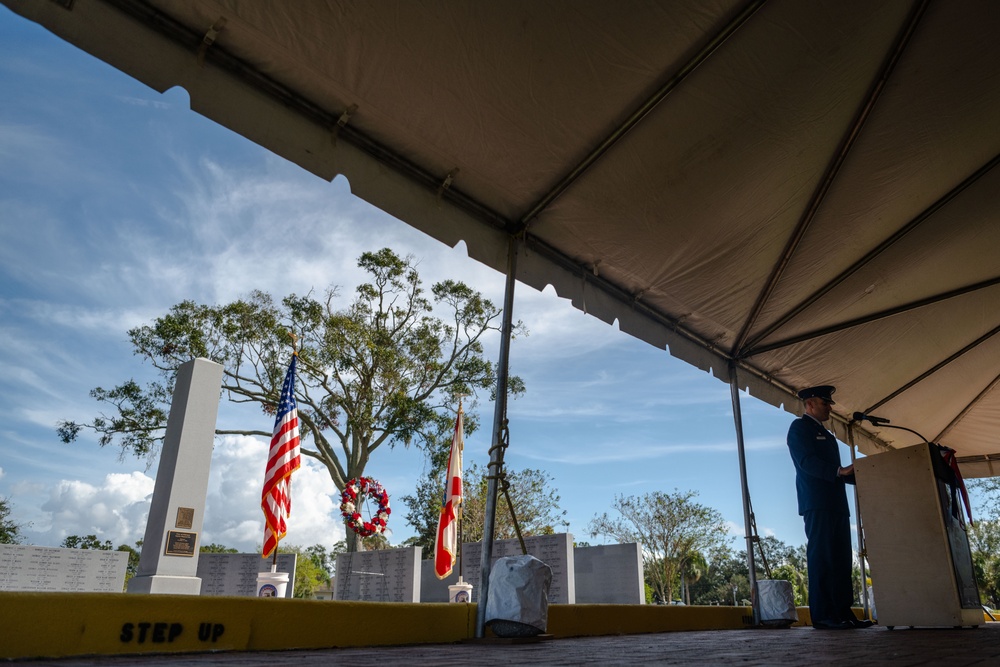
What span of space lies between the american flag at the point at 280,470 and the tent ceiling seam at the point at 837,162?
5893mm

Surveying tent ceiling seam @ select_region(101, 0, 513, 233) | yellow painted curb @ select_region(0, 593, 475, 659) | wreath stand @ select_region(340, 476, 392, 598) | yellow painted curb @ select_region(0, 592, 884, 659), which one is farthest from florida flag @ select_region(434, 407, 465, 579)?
yellow painted curb @ select_region(0, 593, 475, 659)

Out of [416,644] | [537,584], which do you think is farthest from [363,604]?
[537,584]

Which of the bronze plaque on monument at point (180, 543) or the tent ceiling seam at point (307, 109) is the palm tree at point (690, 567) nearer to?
the bronze plaque on monument at point (180, 543)

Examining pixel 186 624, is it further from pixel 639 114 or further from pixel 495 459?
pixel 639 114

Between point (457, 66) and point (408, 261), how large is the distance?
14.4 metres

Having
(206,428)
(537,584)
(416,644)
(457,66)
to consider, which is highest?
(457,66)

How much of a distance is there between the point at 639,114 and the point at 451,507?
790 centimetres

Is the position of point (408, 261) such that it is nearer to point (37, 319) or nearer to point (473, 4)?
point (473, 4)

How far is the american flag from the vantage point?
8258mm

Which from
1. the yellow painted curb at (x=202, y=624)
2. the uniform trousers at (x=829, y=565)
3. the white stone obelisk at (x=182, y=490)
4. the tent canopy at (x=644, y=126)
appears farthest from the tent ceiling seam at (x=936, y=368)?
the white stone obelisk at (x=182, y=490)

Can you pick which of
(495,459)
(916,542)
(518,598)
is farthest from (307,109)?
(916,542)

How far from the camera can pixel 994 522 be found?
23781 mm

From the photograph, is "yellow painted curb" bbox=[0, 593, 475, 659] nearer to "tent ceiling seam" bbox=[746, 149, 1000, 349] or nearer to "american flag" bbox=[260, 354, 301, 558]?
"tent ceiling seam" bbox=[746, 149, 1000, 349]

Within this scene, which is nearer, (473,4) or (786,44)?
(473,4)
